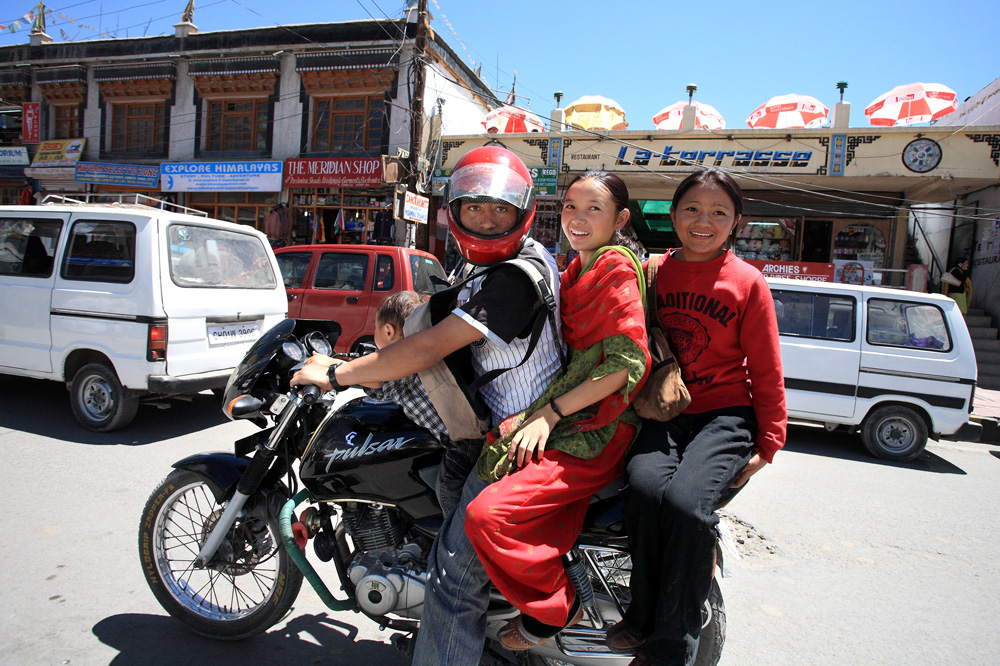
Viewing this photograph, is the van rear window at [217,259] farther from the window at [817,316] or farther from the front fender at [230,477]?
the window at [817,316]

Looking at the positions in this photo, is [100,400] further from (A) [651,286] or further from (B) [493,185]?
(A) [651,286]

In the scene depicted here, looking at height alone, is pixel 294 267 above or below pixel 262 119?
below

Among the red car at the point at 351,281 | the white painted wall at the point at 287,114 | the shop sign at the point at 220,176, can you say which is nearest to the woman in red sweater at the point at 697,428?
the red car at the point at 351,281

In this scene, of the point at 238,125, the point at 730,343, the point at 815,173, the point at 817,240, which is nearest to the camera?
the point at 730,343

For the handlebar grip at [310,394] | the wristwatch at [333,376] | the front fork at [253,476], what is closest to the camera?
the wristwatch at [333,376]

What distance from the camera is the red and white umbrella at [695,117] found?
14.2 m

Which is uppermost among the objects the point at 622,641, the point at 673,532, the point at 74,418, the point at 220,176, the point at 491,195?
the point at 220,176

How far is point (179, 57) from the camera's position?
16812 millimetres

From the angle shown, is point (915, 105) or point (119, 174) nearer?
point (915, 105)

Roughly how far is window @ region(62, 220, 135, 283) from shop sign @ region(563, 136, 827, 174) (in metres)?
10.5

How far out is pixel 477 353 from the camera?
6.03 ft

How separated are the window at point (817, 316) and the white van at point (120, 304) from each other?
5.49m

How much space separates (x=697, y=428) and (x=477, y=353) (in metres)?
0.82

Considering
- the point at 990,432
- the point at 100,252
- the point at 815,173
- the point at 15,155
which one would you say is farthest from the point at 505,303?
the point at 15,155
